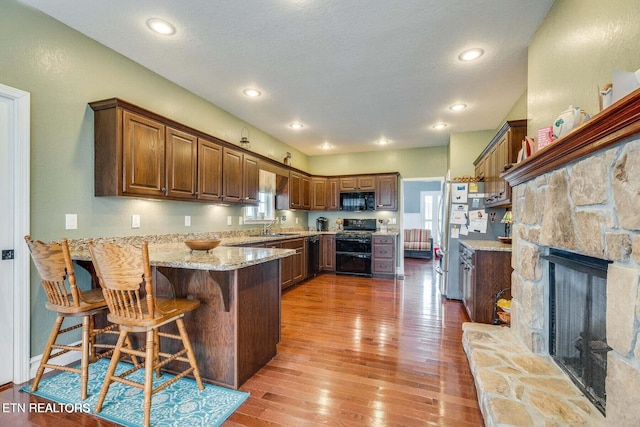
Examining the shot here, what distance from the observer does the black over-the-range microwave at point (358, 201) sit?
20.6 ft

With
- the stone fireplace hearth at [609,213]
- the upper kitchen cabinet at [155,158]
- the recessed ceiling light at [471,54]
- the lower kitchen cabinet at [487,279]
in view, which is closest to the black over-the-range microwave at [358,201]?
the upper kitchen cabinet at [155,158]

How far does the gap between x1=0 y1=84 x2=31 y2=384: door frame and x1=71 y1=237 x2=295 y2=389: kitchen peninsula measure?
1.06 feet

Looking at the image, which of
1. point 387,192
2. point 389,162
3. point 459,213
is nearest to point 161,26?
point 459,213

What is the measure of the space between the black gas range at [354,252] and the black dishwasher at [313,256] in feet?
1.37

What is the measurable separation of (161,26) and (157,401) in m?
2.75

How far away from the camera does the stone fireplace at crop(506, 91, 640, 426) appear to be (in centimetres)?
106

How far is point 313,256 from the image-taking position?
575 centimetres

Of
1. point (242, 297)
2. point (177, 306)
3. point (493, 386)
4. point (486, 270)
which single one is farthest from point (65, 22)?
point (486, 270)

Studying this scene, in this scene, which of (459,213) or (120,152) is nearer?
(120,152)

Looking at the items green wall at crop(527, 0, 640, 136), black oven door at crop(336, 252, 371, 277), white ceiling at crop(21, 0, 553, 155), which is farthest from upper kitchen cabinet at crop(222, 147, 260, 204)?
green wall at crop(527, 0, 640, 136)

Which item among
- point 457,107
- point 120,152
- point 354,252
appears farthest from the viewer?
point 354,252

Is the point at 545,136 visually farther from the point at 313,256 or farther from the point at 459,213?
the point at 313,256

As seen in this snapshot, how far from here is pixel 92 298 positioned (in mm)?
2045

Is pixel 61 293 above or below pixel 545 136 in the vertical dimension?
below
